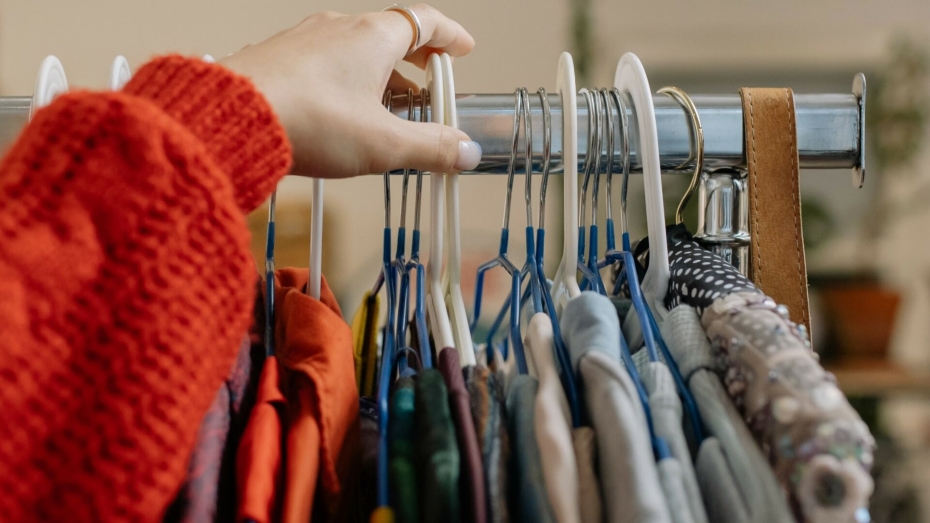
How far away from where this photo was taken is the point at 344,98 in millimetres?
373

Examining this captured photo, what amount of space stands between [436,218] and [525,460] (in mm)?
176

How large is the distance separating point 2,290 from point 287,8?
1311mm

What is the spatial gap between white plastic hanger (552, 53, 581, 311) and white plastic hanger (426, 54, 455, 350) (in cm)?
8

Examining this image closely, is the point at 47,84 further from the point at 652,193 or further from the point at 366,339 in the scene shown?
the point at 652,193

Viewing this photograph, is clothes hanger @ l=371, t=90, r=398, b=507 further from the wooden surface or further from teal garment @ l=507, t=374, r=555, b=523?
the wooden surface

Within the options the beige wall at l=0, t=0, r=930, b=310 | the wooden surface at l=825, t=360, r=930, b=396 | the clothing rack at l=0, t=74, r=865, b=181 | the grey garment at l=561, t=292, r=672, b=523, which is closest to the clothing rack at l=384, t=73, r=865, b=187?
the clothing rack at l=0, t=74, r=865, b=181

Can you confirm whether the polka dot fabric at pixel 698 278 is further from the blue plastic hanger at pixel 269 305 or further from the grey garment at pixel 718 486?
the blue plastic hanger at pixel 269 305

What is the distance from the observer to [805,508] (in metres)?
0.28

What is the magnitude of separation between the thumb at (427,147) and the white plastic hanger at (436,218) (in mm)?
16

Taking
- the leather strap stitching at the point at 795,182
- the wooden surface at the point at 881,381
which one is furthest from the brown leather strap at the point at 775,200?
the wooden surface at the point at 881,381

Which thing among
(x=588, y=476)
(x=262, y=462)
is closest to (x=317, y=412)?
(x=262, y=462)

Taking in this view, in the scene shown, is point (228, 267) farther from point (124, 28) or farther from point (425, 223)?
point (124, 28)

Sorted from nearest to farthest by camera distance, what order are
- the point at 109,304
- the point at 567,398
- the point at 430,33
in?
the point at 109,304 < the point at 567,398 < the point at 430,33

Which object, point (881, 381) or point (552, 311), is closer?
point (552, 311)
